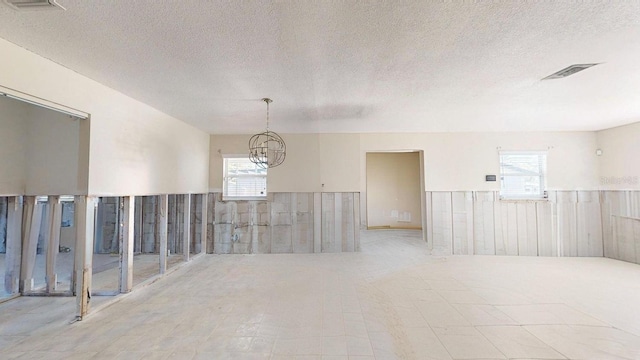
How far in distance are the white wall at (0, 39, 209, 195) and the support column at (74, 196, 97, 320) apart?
6.8 inches

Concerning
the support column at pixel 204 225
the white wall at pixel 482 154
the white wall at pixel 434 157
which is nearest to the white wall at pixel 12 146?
the support column at pixel 204 225

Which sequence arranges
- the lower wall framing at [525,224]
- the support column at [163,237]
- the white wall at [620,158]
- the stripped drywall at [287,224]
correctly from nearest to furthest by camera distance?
the support column at [163,237]
the white wall at [620,158]
the lower wall framing at [525,224]
the stripped drywall at [287,224]

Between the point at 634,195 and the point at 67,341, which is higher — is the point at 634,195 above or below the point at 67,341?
above

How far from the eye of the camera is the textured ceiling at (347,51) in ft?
6.16

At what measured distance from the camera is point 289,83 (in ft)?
10.2

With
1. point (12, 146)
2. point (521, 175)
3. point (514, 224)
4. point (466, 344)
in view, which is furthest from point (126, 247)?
point (521, 175)

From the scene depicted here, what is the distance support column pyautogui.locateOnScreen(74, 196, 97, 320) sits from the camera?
2.92m

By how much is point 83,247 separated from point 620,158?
8392mm

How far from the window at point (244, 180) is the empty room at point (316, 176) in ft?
0.14

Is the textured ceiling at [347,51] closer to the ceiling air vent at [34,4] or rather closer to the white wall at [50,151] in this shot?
the ceiling air vent at [34,4]

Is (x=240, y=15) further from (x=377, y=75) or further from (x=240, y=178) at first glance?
(x=240, y=178)

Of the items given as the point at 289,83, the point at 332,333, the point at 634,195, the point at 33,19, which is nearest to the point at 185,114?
the point at 289,83

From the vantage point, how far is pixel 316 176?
5957 mm

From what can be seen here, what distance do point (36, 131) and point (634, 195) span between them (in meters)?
9.30
